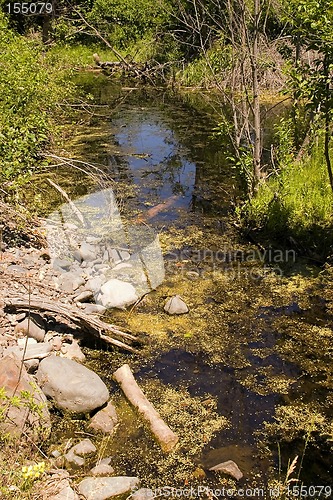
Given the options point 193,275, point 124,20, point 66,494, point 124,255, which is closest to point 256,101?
point 193,275

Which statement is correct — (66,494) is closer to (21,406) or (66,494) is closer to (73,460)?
(73,460)

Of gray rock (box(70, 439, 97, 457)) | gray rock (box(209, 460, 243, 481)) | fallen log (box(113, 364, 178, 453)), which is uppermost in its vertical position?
gray rock (box(209, 460, 243, 481))

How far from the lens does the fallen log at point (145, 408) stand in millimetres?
3489

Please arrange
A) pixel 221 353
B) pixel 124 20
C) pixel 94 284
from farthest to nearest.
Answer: pixel 124 20 → pixel 94 284 → pixel 221 353

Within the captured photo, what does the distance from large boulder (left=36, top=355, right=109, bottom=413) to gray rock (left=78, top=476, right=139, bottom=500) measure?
0.64 m

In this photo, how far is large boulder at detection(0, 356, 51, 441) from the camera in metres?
3.12

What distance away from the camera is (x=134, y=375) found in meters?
4.20

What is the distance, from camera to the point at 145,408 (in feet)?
12.2

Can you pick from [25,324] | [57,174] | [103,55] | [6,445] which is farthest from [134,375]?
[103,55]

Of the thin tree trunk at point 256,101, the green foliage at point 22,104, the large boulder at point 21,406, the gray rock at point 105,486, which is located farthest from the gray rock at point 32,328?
the thin tree trunk at point 256,101

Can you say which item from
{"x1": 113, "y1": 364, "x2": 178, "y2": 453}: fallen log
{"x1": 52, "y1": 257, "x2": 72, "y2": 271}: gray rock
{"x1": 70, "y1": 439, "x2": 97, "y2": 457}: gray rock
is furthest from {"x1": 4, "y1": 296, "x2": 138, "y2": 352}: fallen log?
{"x1": 70, "y1": 439, "x2": 97, "y2": 457}: gray rock

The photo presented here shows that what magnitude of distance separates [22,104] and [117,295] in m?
3.30

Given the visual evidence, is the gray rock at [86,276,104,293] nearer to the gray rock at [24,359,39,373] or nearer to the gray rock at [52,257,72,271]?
the gray rock at [52,257,72,271]

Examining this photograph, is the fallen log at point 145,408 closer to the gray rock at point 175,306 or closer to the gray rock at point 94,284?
the gray rock at point 175,306
